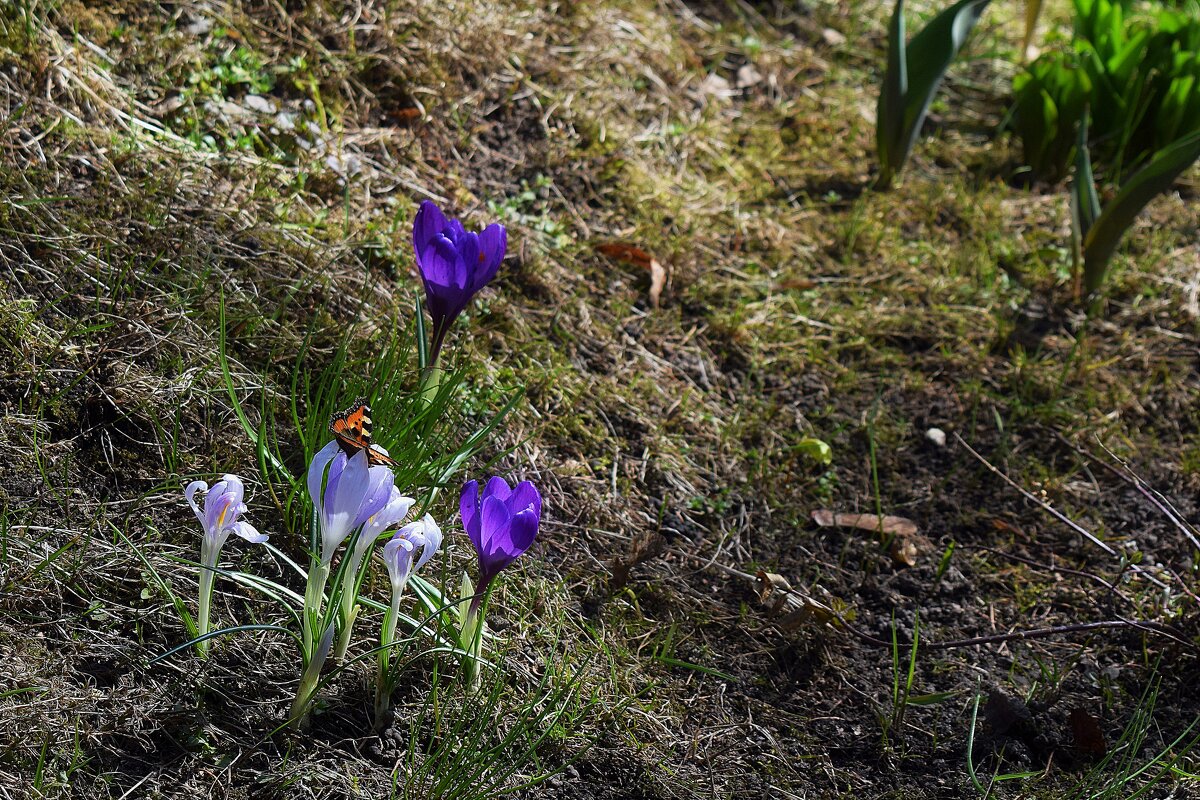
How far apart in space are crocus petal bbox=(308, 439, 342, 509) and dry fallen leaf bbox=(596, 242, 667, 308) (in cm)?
153

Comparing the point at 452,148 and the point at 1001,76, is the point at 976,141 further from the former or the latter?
the point at 452,148

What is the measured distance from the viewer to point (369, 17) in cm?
315

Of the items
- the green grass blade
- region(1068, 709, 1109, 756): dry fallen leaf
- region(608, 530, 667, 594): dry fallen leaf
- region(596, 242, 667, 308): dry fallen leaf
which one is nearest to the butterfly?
region(608, 530, 667, 594): dry fallen leaf

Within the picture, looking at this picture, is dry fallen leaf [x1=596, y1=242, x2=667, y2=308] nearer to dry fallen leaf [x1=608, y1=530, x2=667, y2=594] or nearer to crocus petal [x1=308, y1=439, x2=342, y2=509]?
dry fallen leaf [x1=608, y1=530, x2=667, y2=594]

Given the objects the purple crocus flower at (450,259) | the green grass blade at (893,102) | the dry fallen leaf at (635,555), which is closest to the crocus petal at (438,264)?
the purple crocus flower at (450,259)

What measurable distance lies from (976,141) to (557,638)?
283cm

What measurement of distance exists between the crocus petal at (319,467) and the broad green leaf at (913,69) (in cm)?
234

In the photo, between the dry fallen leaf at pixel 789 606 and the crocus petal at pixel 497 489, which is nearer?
the crocus petal at pixel 497 489

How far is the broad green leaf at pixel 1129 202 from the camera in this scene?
2789 mm

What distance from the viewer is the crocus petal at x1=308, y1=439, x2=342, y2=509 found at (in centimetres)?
155

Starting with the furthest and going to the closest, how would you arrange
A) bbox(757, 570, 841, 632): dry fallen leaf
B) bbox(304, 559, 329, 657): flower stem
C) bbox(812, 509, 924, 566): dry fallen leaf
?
bbox(812, 509, 924, 566): dry fallen leaf < bbox(757, 570, 841, 632): dry fallen leaf < bbox(304, 559, 329, 657): flower stem

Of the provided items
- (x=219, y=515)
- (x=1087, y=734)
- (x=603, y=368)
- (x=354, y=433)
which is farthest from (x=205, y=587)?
(x=1087, y=734)

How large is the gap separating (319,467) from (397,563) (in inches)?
7.5

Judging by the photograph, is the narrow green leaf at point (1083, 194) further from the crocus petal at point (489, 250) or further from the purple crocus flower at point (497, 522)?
the purple crocus flower at point (497, 522)
